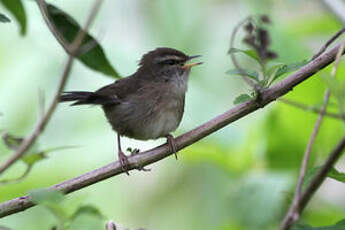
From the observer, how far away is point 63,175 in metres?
4.61

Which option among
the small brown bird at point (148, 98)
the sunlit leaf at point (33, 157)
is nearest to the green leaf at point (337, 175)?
the sunlit leaf at point (33, 157)

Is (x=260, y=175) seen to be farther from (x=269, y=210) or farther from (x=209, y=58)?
(x=209, y=58)

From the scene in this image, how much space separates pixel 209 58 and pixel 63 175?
2.14m

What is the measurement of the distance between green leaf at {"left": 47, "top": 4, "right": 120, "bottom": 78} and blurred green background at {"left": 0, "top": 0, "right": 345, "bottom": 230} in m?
1.31

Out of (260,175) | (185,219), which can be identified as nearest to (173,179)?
(185,219)

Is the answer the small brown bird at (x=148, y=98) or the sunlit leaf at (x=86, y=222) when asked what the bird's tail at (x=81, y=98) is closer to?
the small brown bird at (x=148, y=98)

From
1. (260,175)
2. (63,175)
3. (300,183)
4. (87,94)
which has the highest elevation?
(300,183)

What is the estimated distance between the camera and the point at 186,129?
4.09 meters

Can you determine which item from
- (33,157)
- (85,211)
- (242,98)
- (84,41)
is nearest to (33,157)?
(33,157)

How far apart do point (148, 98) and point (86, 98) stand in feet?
1.62

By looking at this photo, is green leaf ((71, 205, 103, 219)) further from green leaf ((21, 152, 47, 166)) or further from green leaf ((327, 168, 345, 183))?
green leaf ((327, 168, 345, 183))

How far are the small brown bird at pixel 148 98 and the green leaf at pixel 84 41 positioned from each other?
74 centimetres

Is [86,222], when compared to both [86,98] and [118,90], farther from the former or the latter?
[118,90]

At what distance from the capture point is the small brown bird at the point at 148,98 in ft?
11.9
